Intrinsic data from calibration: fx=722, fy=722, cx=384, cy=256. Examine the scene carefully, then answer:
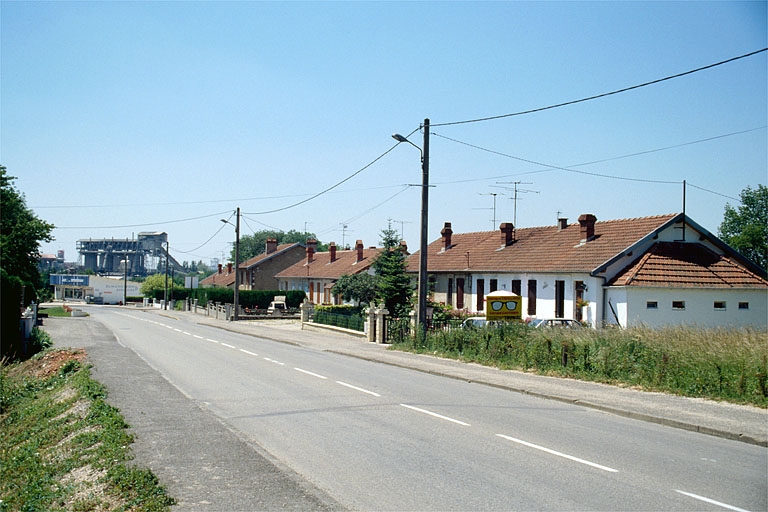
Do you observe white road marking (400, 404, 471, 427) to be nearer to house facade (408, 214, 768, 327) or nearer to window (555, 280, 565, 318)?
house facade (408, 214, 768, 327)

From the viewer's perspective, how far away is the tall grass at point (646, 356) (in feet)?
48.9

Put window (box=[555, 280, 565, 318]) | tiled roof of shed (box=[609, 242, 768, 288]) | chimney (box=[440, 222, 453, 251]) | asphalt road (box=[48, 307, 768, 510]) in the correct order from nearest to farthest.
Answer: asphalt road (box=[48, 307, 768, 510]) < tiled roof of shed (box=[609, 242, 768, 288]) < window (box=[555, 280, 565, 318]) < chimney (box=[440, 222, 453, 251])

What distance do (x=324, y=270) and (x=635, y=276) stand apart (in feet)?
149

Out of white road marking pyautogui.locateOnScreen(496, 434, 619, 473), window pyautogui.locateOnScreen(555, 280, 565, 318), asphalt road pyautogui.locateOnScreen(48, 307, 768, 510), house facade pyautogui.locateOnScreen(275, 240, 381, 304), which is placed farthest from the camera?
house facade pyautogui.locateOnScreen(275, 240, 381, 304)

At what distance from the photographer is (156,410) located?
12742 millimetres

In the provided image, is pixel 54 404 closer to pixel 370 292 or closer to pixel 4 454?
pixel 4 454

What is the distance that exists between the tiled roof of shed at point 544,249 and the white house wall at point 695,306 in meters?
2.67

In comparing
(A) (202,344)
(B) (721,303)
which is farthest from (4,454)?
(B) (721,303)

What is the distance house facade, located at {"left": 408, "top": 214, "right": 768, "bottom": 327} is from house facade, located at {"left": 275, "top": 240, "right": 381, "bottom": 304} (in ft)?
82.1

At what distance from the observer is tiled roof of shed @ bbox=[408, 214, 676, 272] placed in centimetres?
3684

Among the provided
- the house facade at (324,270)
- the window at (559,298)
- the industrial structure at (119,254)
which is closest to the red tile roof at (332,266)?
the house facade at (324,270)

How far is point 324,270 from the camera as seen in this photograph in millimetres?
75375

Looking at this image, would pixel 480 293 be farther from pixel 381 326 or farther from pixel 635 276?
pixel 381 326

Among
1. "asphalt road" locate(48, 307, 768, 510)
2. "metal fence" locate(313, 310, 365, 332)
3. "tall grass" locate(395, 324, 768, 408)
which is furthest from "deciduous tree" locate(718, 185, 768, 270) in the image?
"asphalt road" locate(48, 307, 768, 510)
